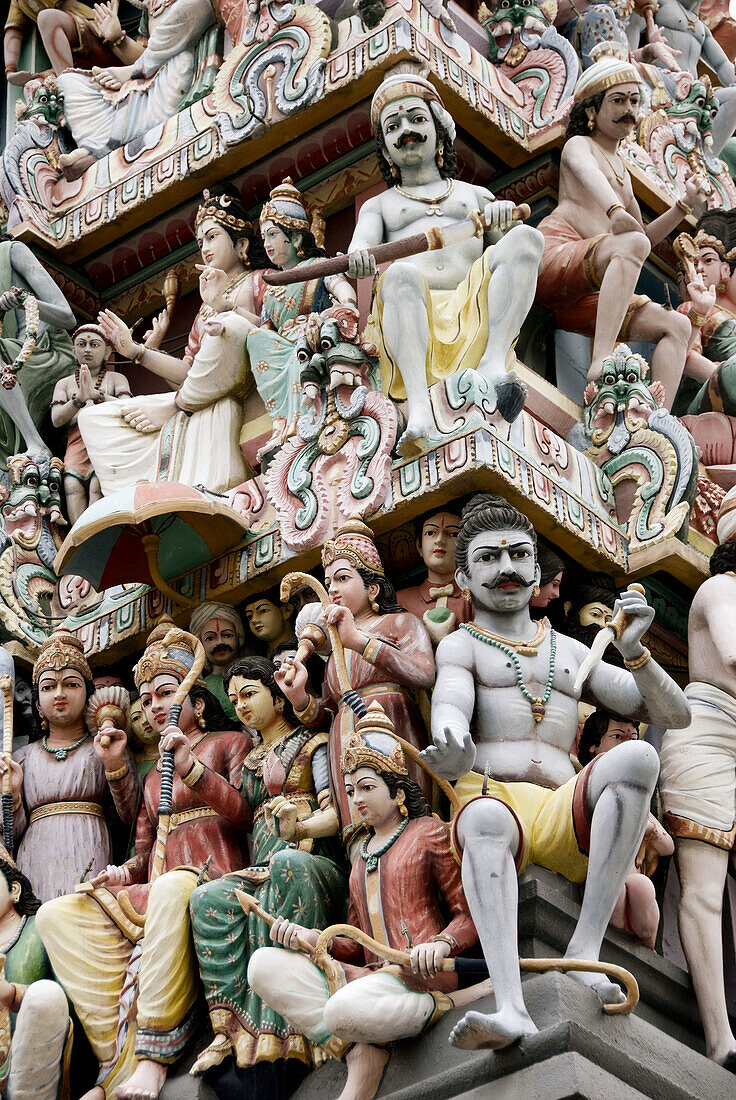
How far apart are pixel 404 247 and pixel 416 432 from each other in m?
1.48

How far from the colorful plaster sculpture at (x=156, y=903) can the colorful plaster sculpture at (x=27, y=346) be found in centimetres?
347

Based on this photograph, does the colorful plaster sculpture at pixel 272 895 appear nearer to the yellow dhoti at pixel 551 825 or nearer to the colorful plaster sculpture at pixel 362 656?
the colorful plaster sculpture at pixel 362 656

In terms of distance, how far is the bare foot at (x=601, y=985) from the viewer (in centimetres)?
968

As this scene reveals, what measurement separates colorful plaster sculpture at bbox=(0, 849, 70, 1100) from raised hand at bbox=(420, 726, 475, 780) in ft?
8.01

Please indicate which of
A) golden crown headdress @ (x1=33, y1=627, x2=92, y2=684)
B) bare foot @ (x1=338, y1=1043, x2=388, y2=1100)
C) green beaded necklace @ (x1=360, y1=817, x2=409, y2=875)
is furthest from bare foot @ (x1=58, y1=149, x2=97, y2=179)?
bare foot @ (x1=338, y1=1043, x2=388, y2=1100)

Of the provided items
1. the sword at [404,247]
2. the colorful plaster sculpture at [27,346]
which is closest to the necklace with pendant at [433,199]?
the sword at [404,247]

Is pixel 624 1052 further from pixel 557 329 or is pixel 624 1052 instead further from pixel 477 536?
pixel 557 329

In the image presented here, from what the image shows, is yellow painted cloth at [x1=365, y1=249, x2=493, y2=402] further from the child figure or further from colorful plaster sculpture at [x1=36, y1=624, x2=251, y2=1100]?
the child figure

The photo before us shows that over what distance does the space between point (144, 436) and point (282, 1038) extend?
17.0 feet

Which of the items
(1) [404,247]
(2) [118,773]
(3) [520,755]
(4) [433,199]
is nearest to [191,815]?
(2) [118,773]

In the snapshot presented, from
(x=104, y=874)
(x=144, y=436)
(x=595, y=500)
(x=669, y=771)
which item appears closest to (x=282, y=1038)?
(x=104, y=874)

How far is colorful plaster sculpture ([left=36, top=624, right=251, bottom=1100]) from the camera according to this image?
1102 centimetres

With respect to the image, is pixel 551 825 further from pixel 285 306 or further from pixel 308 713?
pixel 285 306

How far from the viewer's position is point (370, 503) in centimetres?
1215
